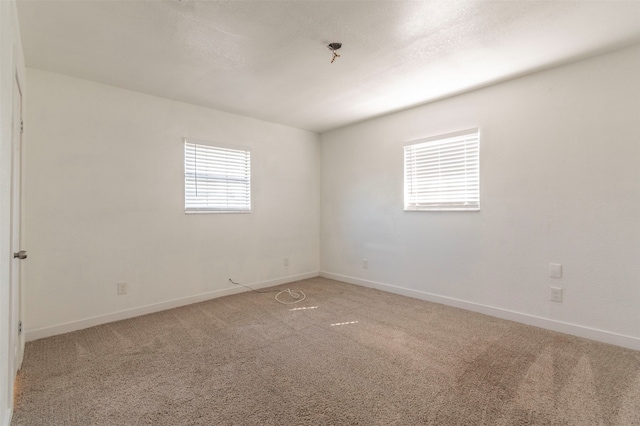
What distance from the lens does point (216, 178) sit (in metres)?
3.90

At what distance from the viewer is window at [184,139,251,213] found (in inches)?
145

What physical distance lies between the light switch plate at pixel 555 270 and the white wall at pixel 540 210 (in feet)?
0.13

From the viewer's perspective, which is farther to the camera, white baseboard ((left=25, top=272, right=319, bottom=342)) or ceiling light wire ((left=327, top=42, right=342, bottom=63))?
white baseboard ((left=25, top=272, right=319, bottom=342))

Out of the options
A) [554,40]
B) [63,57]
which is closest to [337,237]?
[554,40]

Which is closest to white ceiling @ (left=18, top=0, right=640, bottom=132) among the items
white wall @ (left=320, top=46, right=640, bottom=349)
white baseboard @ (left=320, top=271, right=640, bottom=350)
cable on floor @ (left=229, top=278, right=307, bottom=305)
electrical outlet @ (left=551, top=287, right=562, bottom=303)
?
white wall @ (left=320, top=46, right=640, bottom=349)

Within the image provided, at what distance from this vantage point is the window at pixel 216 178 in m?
3.68

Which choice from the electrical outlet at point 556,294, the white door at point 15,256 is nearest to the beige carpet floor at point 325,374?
the white door at point 15,256

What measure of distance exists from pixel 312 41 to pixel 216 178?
87.4 inches

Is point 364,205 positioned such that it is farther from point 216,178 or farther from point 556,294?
point 556,294

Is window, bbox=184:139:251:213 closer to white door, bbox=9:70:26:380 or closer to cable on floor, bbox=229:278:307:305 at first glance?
cable on floor, bbox=229:278:307:305

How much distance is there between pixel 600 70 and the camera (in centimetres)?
253

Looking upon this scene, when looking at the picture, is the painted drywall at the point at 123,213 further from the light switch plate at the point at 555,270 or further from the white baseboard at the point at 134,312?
the light switch plate at the point at 555,270

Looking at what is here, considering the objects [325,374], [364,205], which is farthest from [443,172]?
[325,374]

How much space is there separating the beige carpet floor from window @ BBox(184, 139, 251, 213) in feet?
4.70
